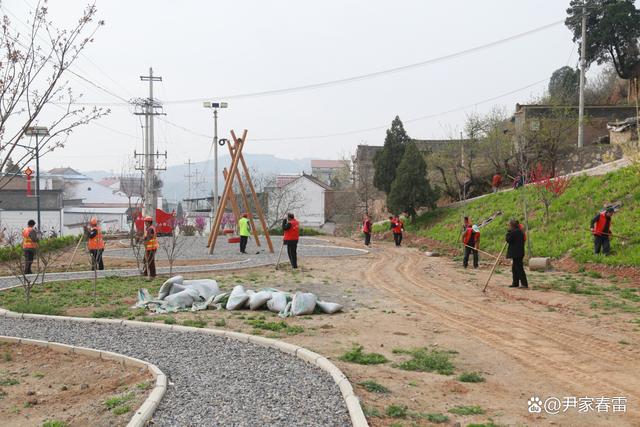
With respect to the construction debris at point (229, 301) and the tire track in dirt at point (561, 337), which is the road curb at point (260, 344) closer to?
the construction debris at point (229, 301)

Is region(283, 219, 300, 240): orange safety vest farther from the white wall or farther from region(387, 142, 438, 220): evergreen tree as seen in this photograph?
the white wall

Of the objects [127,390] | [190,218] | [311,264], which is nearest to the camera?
[127,390]

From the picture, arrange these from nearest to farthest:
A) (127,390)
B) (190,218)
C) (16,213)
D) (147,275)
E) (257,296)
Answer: (127,390) < (257,296) < (147,275) < (16,213) < (190,218)

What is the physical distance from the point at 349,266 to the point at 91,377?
1207cm

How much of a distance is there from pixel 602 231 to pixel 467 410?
12948 mm

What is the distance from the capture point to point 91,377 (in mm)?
6859

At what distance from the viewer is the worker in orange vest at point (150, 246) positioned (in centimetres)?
1438

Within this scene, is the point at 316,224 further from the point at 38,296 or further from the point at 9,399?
the point at 9,399

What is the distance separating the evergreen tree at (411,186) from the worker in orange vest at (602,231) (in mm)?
15462

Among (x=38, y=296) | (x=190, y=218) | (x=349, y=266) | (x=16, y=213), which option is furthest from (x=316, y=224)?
(x=38, y=296)

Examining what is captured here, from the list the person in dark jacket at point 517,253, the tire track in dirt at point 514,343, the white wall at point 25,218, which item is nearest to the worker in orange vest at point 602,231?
the person in dark jacket at point 517,253

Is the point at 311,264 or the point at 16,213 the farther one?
the point at 16,213

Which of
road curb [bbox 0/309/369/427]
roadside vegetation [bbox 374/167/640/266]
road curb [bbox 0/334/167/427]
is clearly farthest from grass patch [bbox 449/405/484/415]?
roadside vegetation [bbox 374/167/640/266]

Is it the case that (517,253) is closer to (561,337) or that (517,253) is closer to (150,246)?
(561,337)
